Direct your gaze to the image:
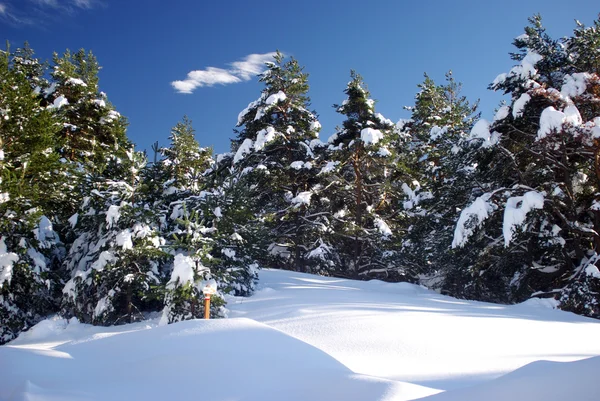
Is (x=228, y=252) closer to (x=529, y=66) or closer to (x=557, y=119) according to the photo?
(x=557, y=119)

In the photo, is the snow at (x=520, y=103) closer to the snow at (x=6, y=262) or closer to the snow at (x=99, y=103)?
the snow at (x=6, y=262)

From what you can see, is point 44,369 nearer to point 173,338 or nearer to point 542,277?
point 173,338

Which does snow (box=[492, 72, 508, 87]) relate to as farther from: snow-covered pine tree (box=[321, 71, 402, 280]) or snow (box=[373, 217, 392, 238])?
snow (box=[373, 217, 392, 238])

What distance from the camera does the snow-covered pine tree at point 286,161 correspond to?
17109 millimetres

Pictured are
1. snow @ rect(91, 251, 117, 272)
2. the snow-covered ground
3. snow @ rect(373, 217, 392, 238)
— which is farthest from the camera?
snow @ rect(373, 217, 392, 238)

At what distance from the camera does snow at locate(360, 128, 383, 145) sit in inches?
626

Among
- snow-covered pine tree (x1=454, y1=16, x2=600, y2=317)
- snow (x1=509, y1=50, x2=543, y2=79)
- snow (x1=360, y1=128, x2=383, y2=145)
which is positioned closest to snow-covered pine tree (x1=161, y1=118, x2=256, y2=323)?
snow-covered pine tree (x1=454, y1=16, x2=600, y2=317)

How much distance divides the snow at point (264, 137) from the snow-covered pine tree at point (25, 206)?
24.4 ft

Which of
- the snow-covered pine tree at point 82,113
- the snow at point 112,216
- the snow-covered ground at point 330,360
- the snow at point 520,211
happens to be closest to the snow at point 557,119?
the snow at point 520,211

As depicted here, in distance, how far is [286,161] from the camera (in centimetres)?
1794

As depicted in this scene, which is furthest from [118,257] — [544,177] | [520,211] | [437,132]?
[437,132]

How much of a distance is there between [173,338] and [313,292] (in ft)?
15.6

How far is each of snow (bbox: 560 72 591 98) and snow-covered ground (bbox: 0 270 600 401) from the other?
6538 millimetres

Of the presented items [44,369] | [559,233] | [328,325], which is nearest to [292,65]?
[559,233]
